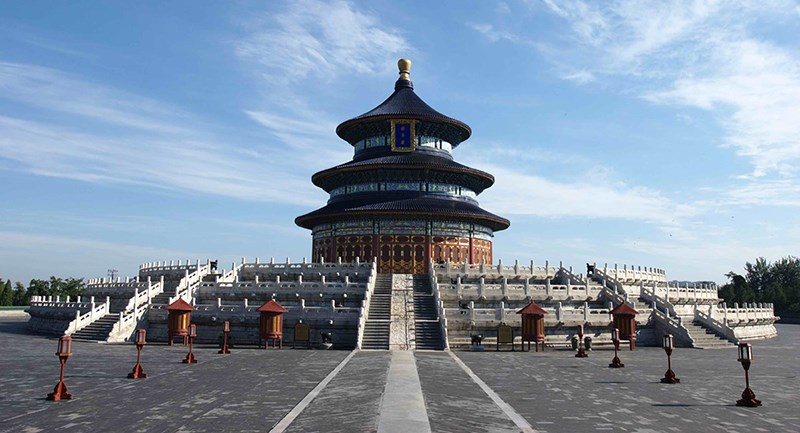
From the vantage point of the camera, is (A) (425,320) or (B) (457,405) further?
(A) (425,320)

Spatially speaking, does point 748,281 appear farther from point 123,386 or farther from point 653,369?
point 123,386

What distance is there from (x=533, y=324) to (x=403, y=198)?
25.1 meters

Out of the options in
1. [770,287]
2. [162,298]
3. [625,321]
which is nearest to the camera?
[625,321]

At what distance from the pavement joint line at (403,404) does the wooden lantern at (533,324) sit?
1088 centimetres

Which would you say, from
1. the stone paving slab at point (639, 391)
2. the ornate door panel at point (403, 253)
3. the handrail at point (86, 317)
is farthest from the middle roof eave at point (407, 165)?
the stone paving slab at point (639, 391)

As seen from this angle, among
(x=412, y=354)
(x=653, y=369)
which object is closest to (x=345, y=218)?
(x=412, y=354)

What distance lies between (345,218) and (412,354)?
27.9 metres

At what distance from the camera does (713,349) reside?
35219 millimetres

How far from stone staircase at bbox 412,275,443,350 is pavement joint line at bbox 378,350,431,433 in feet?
28.5

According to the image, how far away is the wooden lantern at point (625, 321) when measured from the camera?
33.7 metres

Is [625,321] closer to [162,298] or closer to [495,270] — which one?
[495,270]

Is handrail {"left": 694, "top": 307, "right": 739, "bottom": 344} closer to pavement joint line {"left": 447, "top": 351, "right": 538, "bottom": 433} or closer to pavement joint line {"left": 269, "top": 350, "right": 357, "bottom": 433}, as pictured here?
pavement joint line {"left": 447, "top": 351, "right": 538, "bottom": 433}

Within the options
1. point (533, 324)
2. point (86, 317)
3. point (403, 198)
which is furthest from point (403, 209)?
point (86, 317)

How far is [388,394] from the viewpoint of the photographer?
16.8 metres
